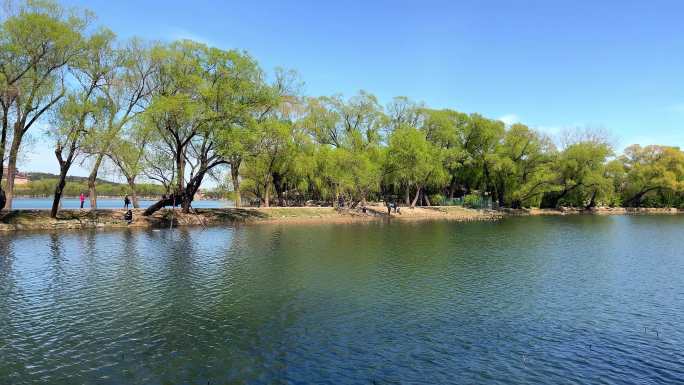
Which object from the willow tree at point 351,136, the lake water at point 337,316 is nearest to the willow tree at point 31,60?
the lake water at point 337,316

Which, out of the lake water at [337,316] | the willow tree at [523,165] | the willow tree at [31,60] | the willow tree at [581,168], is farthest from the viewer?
the willow tree at [581,168]

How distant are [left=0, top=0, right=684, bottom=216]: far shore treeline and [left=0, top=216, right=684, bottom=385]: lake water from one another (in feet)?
62.6

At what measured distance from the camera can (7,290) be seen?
2333 centimetres

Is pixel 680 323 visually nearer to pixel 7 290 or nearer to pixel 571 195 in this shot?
pixel 7 290

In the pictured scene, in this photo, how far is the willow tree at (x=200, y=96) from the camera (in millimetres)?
55312

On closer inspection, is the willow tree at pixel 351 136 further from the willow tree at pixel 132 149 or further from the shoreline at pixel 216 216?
the willow tree at pixel 132 149

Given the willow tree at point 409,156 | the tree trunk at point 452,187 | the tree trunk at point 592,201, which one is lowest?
the tree trunk at point 592,201

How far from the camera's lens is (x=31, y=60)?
46406mm

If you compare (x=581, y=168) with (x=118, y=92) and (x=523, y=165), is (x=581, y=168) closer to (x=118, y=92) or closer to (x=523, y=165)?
(x=523, y=165)

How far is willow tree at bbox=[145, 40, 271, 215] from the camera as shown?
181ft

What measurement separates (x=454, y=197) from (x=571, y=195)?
30.2 meters

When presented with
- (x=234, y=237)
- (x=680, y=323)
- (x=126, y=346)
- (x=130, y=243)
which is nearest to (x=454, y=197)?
(x=234, y=237)

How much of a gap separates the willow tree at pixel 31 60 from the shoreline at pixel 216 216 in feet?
12.4

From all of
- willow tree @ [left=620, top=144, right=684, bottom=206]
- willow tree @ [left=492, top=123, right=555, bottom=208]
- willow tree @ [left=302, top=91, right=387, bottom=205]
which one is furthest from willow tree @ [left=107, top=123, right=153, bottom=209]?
willow tree @ [left=620, top=144, right=684, bottom=206]
